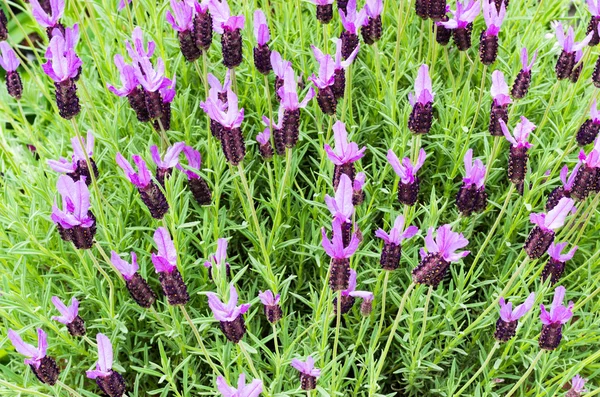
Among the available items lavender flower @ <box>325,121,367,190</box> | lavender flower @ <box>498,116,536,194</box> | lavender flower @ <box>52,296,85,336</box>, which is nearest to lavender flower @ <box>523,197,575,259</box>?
lavender flower @ <box>498,116,536,194</box>

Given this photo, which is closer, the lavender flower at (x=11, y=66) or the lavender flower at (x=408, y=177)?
the lavender flower at (x=408, y=177)

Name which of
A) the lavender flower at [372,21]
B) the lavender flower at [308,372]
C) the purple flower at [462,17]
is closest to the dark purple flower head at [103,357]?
the lavender flower at [308,372]

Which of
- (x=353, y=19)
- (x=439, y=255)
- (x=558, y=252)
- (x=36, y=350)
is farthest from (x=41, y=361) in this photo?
(x=558, y=252)

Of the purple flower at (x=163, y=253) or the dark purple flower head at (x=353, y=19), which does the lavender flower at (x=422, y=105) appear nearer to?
the dark purple flower head at (x=353, y=19)

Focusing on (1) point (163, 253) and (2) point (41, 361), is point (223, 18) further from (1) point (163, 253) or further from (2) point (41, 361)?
(2) point (41, 361)

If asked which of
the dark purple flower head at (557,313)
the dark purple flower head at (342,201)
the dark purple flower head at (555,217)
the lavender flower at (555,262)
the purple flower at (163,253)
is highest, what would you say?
the dark purple flower head at (342,201)

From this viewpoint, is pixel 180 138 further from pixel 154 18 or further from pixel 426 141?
pixel 426 141
